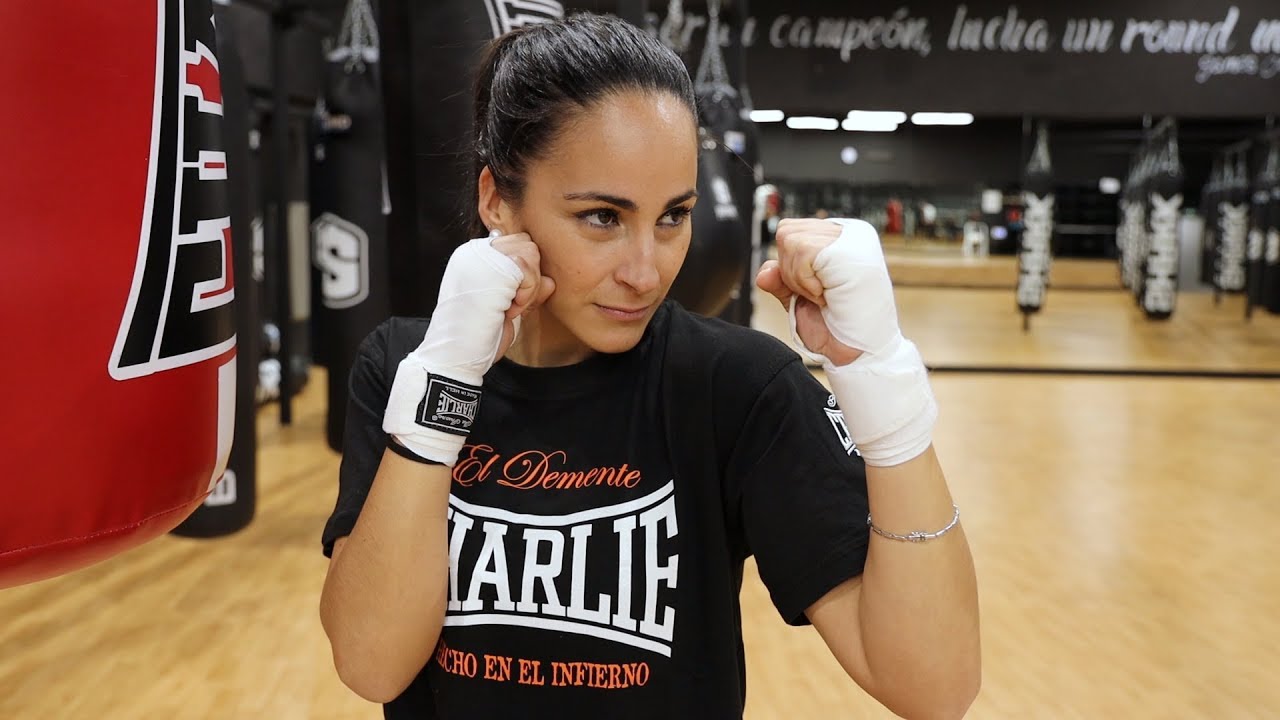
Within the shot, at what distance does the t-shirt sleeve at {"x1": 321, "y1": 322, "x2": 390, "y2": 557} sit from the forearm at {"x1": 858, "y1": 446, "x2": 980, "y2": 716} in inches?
19.1

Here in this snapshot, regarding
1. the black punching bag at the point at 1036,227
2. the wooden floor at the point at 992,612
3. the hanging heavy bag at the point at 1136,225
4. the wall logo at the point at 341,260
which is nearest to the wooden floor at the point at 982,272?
the hanging heavy bag at the point at 1136,225

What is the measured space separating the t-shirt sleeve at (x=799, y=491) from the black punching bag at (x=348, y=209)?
296 centimetres

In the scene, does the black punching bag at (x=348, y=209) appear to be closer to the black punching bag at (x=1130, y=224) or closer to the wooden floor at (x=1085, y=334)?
the wooden floor at (x=1085, y=334)

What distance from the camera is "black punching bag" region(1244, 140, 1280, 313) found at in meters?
10.1

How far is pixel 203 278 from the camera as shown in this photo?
99cm

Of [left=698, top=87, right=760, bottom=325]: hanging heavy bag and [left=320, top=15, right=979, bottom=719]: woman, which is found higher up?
[left=698, top=87, right=760, bottom=325]: hanging heavy bag

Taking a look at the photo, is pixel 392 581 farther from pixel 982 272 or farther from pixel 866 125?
pixel 982 272

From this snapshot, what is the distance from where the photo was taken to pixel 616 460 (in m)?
1.07

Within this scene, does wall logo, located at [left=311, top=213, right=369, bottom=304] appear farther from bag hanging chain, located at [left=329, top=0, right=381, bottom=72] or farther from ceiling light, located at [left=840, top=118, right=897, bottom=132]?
ceiling light, located at [left=840, top=118, right=897, bottom=132]

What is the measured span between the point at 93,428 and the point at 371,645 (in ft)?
1.01

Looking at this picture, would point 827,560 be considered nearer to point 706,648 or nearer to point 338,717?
point 706,648

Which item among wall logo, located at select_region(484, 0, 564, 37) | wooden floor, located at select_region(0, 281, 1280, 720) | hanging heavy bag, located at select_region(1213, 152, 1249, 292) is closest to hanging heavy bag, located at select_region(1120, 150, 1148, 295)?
hanging heavy bag, located at select_region(1213, 152, 1249, 292)

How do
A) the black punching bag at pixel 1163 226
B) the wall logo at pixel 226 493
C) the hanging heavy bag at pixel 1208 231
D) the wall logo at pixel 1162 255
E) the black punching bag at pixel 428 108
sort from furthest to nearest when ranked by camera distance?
the hanging heavy bag at pixel 1208 231
the wall logo at pixel 1162 255
the black punching bag at pixel 1163 226
the wall logo at pixel 226 493
the black punching bag at pixel 428 108

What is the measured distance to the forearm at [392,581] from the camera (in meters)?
0.99
